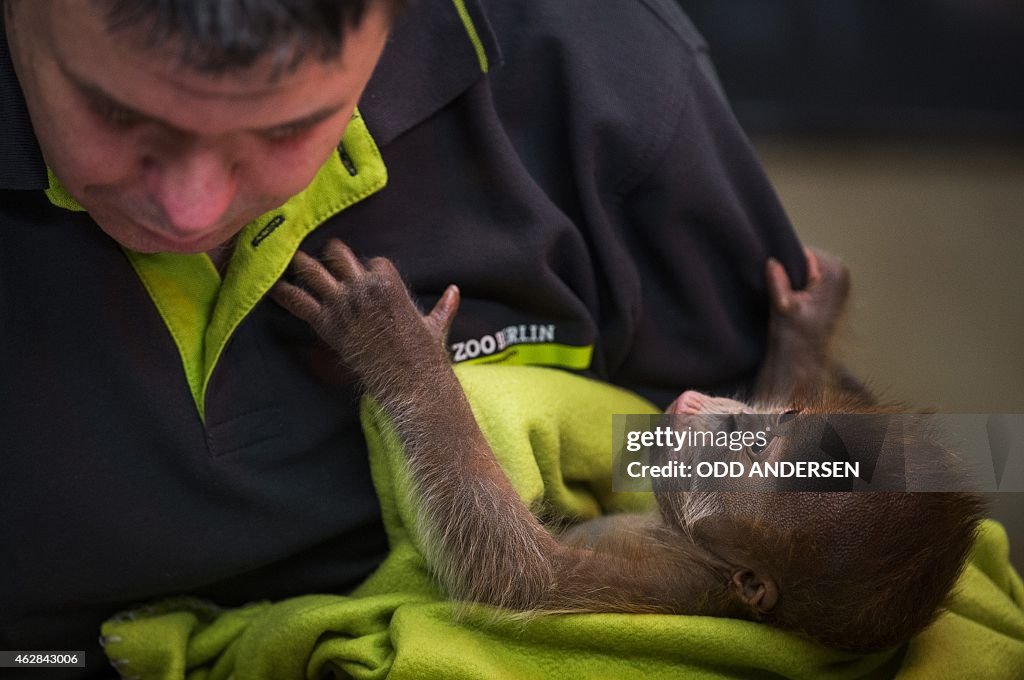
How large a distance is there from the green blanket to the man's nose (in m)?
0.46

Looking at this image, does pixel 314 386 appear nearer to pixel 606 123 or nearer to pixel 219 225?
pixel 219 225

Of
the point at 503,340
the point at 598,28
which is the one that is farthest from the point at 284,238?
the point at 598,28

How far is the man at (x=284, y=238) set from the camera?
863mm

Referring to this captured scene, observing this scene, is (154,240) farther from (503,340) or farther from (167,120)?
(503,340)

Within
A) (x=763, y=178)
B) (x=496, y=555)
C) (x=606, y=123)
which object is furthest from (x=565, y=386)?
(x=763, y=178)

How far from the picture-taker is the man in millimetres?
863

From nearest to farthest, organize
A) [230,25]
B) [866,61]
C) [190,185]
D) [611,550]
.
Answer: [230,25]
[190,185]
[611,550]
[866,61]

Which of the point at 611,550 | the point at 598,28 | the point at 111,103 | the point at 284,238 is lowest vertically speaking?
the point at 611,550

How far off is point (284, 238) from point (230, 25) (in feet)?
1.46

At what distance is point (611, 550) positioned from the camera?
1.41m

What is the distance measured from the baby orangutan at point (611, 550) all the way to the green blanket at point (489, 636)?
0.12 feet

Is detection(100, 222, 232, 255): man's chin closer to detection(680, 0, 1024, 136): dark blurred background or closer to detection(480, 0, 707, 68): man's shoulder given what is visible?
detection(480, 0, 707, 68): man's shoulder

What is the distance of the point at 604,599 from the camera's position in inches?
51.5

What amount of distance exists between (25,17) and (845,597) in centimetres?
100
